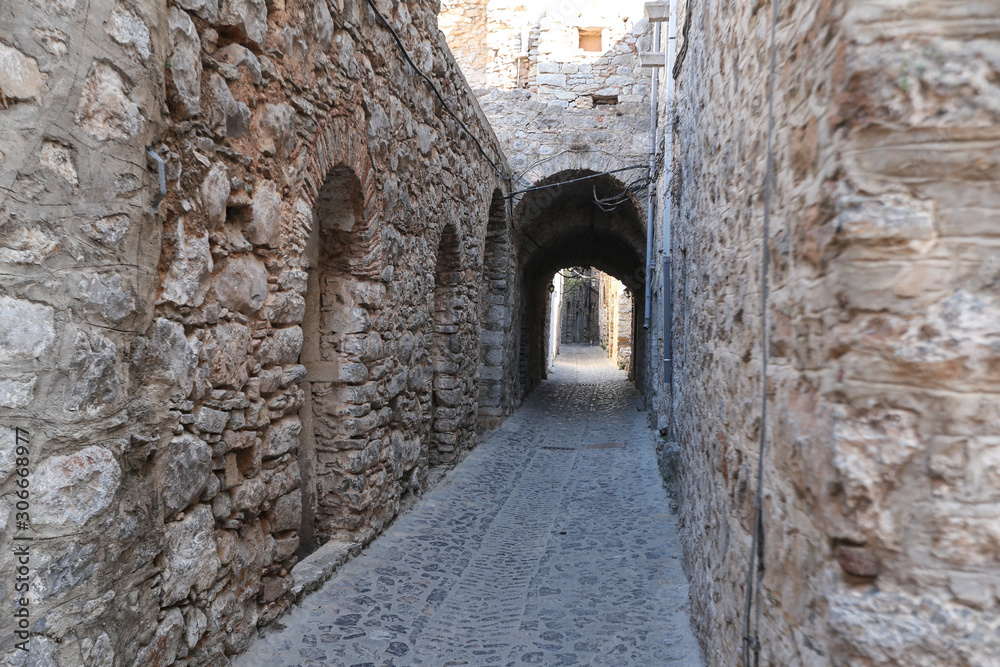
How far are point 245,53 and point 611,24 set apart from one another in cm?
837

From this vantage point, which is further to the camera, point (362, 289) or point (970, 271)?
point (362, 289)

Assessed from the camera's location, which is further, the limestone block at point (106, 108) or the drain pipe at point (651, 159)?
the drain pipe at point (651, 159)

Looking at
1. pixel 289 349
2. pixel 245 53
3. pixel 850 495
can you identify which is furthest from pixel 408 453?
pixel 850 495

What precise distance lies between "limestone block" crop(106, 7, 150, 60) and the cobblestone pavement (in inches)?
91.0

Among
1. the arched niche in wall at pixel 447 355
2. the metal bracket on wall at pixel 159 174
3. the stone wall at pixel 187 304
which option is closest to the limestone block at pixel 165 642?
the stone wall at pixel 187 304

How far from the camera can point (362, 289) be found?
404cm

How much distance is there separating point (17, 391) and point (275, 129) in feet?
5.25

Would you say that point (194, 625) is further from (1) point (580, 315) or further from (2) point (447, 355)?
(1) point (580, 315)

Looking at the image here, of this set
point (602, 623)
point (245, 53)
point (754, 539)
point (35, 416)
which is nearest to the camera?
point (35, 416)

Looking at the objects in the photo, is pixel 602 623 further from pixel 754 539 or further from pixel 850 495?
pixel 850 495

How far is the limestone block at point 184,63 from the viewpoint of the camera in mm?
2154

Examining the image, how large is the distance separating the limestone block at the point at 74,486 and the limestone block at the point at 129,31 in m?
1.19

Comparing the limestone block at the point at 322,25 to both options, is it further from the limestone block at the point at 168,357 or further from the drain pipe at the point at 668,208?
the drain pipe at the point at 668,208

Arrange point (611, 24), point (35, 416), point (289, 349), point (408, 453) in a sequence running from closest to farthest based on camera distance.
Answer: point (35, 416), point (289, 349), point (408, 453), point (611, 24)
